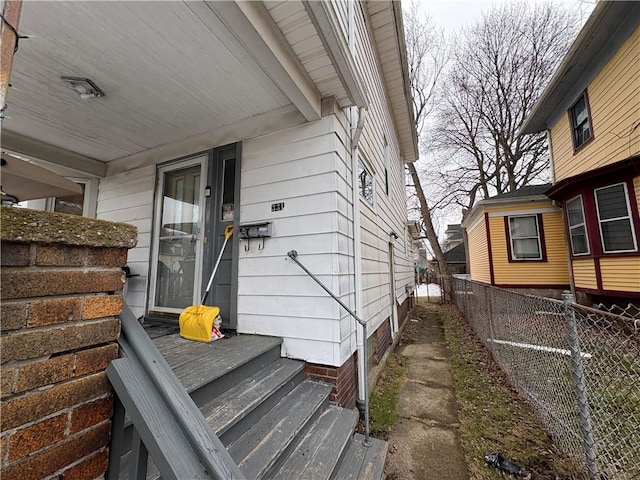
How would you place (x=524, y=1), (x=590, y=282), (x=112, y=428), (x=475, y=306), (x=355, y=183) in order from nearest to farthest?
1. (x=112, y=428)
2. (x=355, y=183)
3. (x=475, y=306)
4. (x=590, y=282)
5. (x=524, y=1)

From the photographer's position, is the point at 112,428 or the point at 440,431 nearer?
the point at 112,428

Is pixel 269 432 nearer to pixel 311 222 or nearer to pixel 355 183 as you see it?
pixel 311 222

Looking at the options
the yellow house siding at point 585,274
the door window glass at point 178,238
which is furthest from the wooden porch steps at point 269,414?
Result: the yellow house siding at point 585,274

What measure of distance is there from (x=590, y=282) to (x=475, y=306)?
3.51m

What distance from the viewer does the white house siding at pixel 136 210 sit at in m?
3.90

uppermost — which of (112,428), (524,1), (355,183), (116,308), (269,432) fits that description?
(524,1)

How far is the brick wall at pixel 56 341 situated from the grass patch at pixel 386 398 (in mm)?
2762

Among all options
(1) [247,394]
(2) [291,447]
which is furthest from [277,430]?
(1) [247,394]

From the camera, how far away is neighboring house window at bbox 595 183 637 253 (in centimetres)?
603

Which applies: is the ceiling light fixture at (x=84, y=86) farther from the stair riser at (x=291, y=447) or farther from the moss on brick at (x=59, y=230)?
the stair riser at (x=291, y=447)

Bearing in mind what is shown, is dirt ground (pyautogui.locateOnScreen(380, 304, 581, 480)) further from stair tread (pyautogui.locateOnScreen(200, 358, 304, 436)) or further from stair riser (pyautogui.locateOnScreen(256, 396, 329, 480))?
stair tread (pyautogui.locateOnScreen(200, 358, 304, 436))

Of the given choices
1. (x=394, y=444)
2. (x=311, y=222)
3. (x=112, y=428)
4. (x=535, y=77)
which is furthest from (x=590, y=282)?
(x=535, y=77)

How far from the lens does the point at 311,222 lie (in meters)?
2.85

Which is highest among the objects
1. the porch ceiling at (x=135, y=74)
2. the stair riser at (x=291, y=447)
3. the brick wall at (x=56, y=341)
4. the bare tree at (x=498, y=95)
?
the bare tree at (x=498, y=95)
